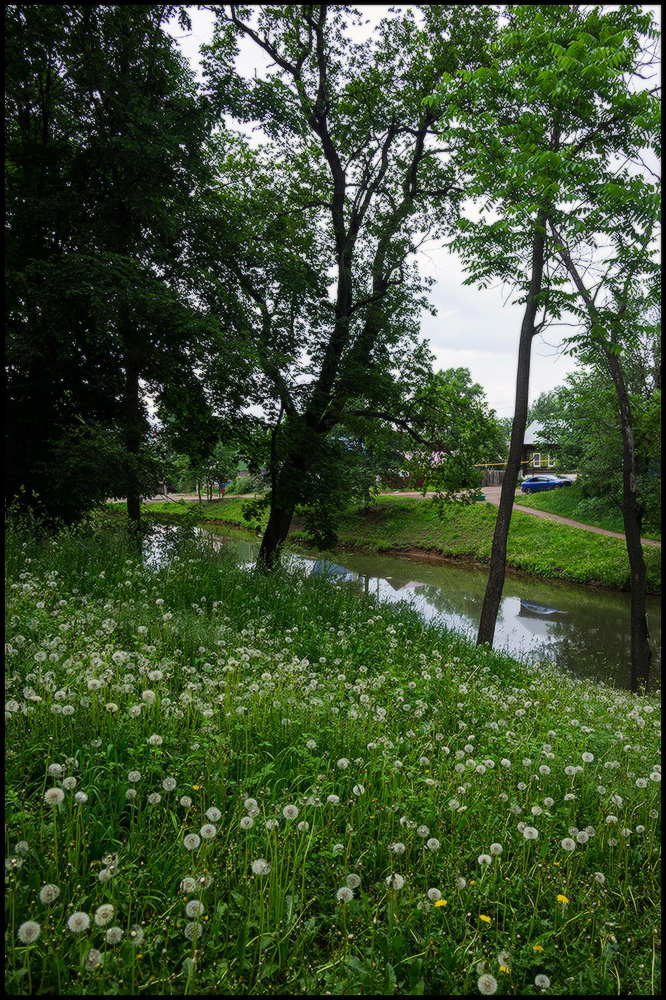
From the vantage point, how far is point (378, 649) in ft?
19.8

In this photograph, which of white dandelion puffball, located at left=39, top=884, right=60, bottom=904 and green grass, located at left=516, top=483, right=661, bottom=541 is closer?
white dandelion puffball, located at left=39, top=884, right=60, bottom=904

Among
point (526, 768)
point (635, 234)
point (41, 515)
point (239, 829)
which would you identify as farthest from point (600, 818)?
point (41, 515)

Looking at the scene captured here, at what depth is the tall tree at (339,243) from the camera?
10328 mm

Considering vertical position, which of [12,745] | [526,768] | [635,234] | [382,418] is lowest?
[526,768]

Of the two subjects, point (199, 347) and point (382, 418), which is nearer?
point (199, 347)

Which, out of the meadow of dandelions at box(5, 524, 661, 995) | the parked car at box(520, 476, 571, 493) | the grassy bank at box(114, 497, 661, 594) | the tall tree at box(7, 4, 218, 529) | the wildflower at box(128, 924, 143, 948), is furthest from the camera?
the parked car at box(520, 476, 571, 493)

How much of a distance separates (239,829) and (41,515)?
811cm

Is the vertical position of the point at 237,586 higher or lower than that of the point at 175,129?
lower

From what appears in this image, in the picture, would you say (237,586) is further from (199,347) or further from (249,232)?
(249,232)

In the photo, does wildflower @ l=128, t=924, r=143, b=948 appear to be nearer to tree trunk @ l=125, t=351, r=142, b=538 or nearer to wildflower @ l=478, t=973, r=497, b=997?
wildflower @ l=478, t=973, r=497, b=997

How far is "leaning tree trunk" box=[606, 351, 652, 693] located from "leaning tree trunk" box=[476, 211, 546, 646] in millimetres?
1464

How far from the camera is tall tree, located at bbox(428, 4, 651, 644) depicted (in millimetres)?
4543

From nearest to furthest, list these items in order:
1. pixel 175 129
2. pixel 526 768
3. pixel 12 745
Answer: pixel 12 745, pixel 526 768, pixel 175 129

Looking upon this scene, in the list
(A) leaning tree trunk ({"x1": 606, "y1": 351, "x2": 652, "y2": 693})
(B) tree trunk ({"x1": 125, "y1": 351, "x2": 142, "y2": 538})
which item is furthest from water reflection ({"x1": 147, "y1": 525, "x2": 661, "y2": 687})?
(A) leaning tree trunk ({"x1": 606, "y1": 351, "x2": 652, "y2": 693})
